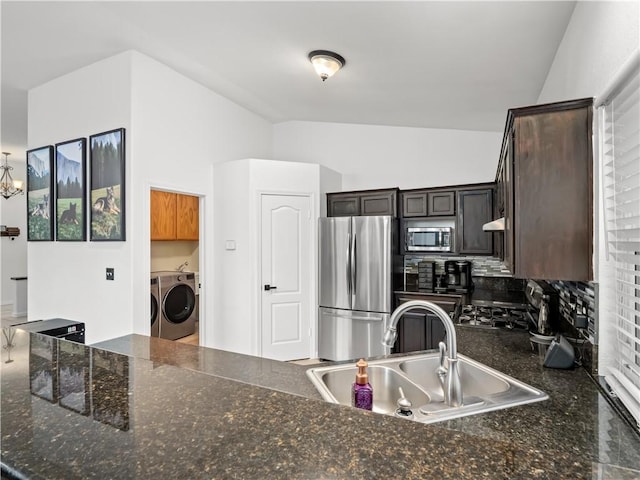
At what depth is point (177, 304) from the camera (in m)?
4.59

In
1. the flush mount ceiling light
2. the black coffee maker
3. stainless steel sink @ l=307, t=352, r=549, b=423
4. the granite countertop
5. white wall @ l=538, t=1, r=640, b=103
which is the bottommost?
stainless steel sink @ l=307, t=352, r=549, b=423

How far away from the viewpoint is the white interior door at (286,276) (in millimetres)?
4098

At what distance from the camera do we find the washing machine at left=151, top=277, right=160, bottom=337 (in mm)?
4215

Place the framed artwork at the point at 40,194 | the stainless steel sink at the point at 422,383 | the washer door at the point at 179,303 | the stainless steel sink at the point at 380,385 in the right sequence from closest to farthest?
the stainless steel sink at the point at 422,383 → the stainless steel sink at the point at 380,385 → the framed artwork at the point at 40,194 → the washer door at the point at 179,303

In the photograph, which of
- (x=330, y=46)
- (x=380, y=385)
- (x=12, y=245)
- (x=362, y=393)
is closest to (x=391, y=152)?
(x=330, y=46)

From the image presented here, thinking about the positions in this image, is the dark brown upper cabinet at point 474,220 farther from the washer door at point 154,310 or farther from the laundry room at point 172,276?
the washer door at point 154,310

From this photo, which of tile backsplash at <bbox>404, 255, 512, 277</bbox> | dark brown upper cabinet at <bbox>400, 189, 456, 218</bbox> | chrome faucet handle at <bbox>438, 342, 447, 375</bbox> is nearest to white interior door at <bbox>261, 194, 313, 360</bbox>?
dark brown upper cabinet at <bbox>400, 189, 456, 218</bbox>

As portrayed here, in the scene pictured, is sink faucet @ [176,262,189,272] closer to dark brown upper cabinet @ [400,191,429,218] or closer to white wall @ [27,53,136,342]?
white wall @ [27,53,136,342]

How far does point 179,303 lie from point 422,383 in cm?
364

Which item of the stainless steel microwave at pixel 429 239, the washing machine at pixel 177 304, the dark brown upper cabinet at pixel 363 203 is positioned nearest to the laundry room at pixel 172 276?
the washing machine at pixel 177 304

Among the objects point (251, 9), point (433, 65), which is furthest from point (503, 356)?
point (251, 9)

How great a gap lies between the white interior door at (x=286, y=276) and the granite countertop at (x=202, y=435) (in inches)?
126

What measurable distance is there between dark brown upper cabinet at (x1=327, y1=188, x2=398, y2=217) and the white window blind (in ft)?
9.65

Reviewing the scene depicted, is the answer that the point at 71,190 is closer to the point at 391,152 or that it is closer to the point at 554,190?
the point at 391,152
